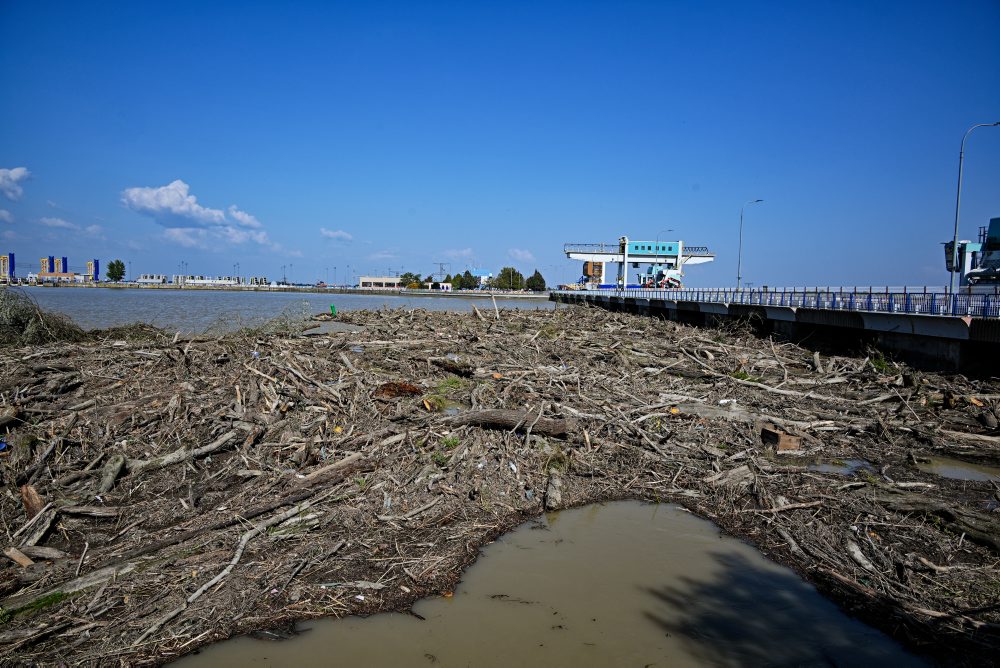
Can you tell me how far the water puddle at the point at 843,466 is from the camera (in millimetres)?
9102

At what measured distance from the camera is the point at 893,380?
48.4 feet

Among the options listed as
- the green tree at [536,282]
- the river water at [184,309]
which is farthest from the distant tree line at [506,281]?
the river water at [184,309]

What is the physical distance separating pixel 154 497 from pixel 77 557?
1.41 metres

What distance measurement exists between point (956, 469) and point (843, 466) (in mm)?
2124

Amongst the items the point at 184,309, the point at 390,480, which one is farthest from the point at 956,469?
the point at 184,309

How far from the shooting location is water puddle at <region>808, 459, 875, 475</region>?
9.10 m

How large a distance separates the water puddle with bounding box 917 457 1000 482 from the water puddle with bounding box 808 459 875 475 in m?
0.92

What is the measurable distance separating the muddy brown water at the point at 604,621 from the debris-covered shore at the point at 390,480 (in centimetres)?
28

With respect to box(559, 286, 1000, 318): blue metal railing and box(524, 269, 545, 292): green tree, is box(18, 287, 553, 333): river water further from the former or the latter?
box(524, 269, 545, 292): green tree

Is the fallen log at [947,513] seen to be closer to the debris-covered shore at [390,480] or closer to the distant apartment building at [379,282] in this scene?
the debris-covered shore at [390,480]

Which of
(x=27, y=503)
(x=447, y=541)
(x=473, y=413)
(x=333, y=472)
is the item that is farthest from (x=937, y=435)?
(x=27, y=503)

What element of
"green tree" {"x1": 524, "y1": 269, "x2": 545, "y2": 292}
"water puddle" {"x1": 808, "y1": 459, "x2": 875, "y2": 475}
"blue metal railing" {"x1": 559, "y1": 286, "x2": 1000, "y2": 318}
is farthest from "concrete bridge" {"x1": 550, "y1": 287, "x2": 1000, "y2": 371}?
"green tree" {"x1": 524, "y1": 269, "x2": 545, "y2": 292}

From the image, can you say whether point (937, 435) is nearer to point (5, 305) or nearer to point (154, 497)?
point (154, 497)

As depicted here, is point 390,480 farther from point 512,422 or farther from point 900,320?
point 900,320
